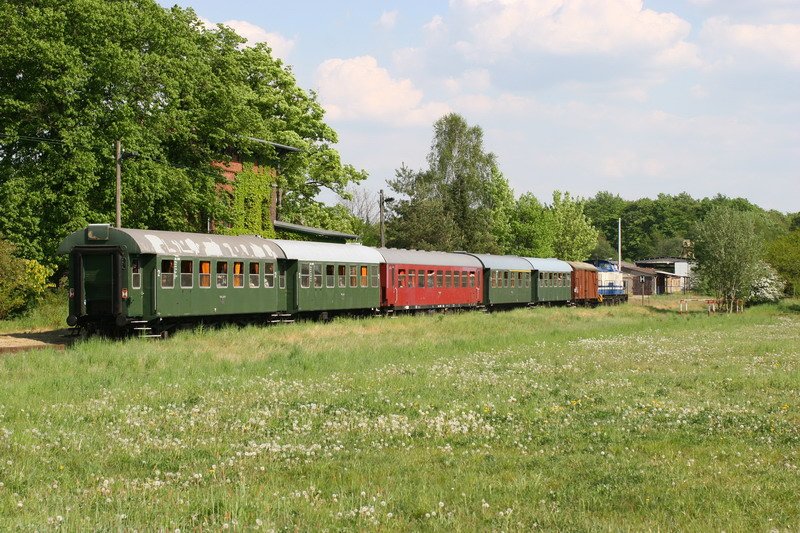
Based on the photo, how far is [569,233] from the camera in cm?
12550

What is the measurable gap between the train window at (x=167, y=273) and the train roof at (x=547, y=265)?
38152 millimetres

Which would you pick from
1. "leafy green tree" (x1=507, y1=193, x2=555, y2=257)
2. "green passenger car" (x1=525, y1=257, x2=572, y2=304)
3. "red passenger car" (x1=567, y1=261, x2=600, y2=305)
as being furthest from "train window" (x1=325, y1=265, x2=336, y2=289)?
"leafy green tree" (x1=507, y1=193, x2=555, y2=257)

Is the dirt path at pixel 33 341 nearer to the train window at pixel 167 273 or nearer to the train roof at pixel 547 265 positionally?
the train window at pixel 167 273

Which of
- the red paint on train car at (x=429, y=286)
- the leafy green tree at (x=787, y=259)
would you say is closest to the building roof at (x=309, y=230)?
the red paint on train car at (x=429, y=286)

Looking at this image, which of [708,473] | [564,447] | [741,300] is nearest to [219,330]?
[564,447]

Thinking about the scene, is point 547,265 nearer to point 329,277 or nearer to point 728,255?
point 728,255

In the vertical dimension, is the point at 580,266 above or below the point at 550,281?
above

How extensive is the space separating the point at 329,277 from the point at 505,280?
70.3 feet

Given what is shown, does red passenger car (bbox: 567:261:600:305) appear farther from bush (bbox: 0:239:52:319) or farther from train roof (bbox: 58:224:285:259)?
bush (bbox: 0:239:52:319)

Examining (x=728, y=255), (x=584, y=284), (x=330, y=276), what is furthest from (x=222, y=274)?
A: (x=584, y=284)

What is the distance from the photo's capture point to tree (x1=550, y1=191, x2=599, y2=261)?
125 m

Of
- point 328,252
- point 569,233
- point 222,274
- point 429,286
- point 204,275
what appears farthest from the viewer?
point 569,233

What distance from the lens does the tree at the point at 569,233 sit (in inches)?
4906

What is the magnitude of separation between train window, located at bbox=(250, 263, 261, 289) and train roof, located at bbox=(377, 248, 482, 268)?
1182 centimetres
